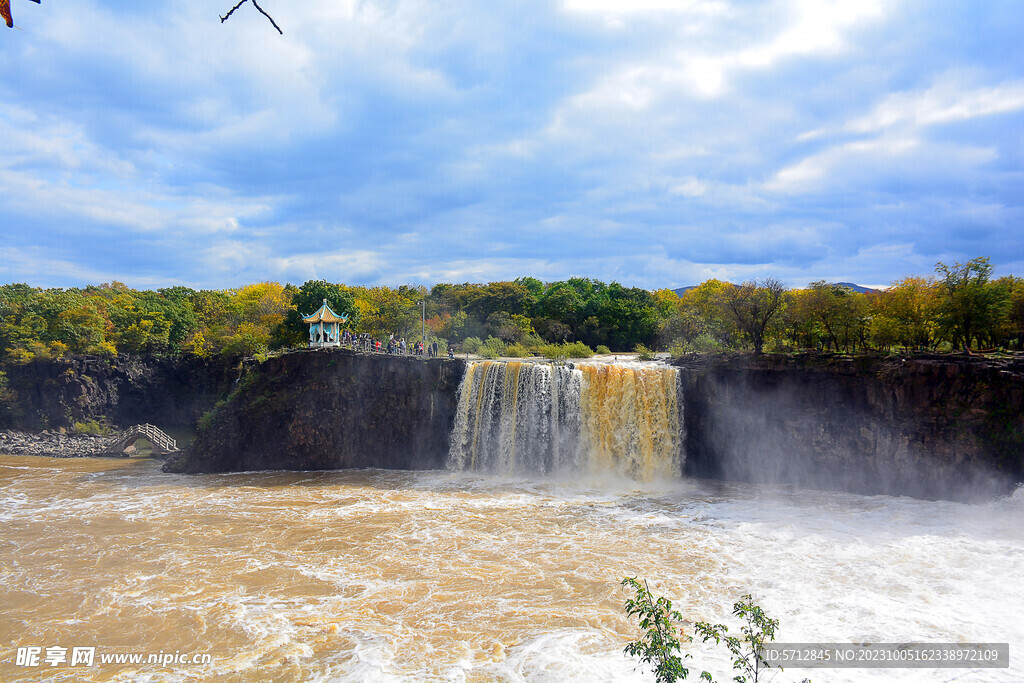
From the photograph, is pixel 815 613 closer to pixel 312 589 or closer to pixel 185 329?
pixel 312 589

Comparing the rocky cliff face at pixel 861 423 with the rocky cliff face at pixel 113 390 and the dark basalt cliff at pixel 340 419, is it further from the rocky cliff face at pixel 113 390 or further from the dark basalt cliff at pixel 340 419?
the rocky cliff face at pixel 113 390

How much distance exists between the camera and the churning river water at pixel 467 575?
10.2 m

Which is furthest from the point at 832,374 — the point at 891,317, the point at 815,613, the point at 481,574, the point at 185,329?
the point at 185,329

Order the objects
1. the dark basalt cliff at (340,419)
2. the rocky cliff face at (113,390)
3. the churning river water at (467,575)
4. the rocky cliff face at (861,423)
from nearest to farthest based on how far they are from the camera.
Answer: the churning river water at (467,575) < the rocky cliff face at (861,423) < the dark basalt cliff at (340,419) < the rocky cliff face at (113,390)

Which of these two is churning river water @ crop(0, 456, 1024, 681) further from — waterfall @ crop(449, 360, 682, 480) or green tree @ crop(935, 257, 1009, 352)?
green tree @ crop(935, 257, 1009, 352)

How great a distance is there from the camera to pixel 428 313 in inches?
1683

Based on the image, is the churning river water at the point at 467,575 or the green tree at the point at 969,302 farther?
the green tree at the point at 969,302

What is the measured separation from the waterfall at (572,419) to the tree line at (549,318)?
16.3 feet

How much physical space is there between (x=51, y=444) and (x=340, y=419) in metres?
17.3

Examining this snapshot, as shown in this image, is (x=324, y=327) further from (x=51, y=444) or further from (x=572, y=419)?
(x=51, y=444)

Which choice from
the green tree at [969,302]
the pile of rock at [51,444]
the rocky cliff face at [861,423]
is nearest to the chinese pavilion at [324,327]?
the pile of rock at [51,444]

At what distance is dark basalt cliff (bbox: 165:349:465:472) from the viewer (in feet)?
81.7

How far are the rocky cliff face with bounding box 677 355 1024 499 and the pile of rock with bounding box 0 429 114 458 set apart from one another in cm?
3016

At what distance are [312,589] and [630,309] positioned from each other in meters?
30.6
